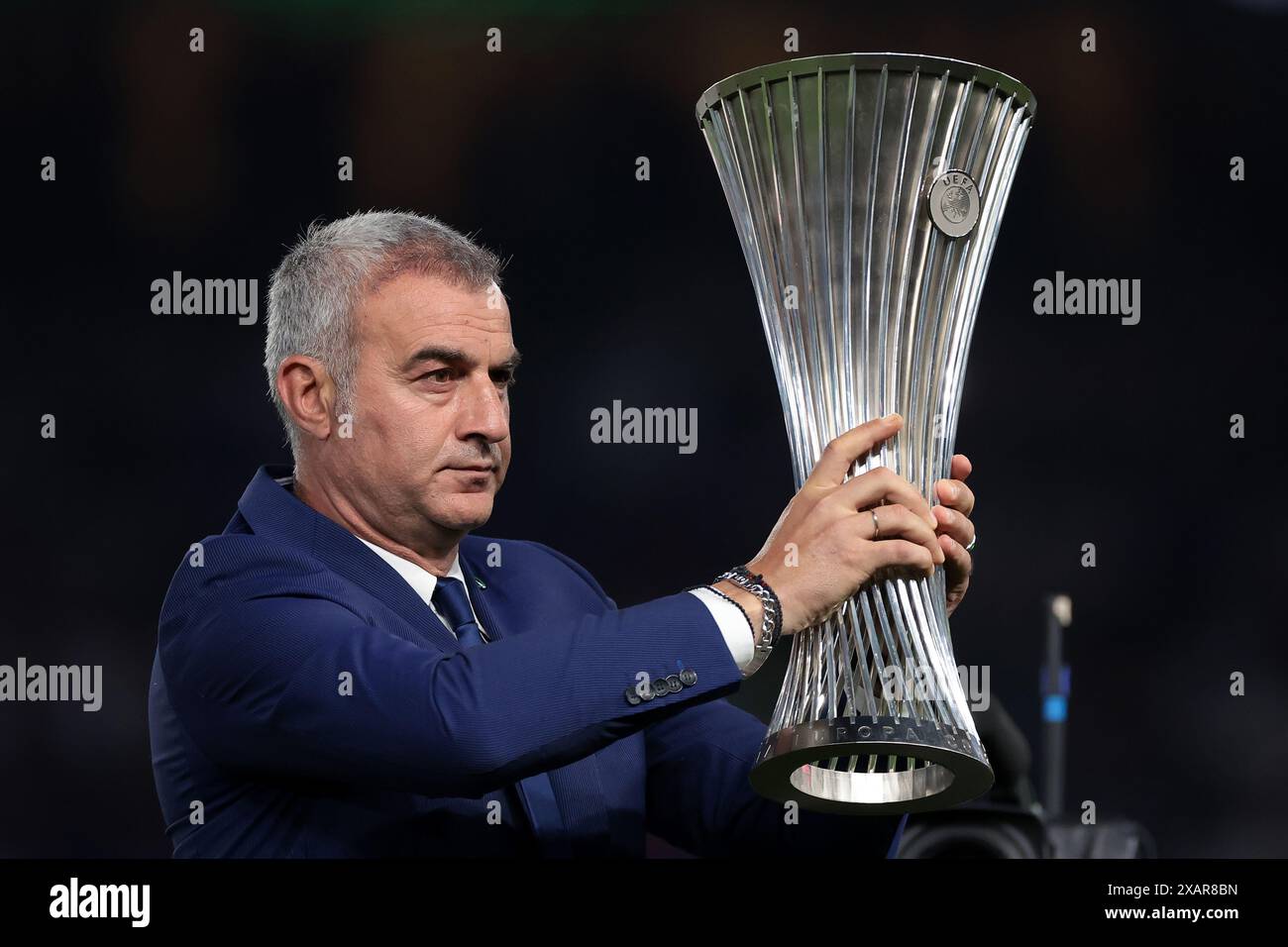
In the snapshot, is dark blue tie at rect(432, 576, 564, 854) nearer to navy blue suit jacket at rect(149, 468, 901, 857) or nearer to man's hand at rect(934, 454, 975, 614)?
navy blue suit jacket at rect(149, 468, 901, 857)

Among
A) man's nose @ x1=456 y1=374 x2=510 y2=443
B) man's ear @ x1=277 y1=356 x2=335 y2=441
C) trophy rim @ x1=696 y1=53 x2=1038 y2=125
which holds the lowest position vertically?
man's nose @ x1=456 y1=374 x2=510 y2=443

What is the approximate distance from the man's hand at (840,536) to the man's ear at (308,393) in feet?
2.16

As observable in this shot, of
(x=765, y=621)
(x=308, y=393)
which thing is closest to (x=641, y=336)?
(x=308, y=393)

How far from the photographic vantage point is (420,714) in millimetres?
1874

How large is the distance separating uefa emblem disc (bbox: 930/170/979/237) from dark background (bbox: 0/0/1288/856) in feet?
4.82

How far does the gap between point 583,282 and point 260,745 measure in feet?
5.95

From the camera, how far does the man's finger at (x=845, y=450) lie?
2.01m

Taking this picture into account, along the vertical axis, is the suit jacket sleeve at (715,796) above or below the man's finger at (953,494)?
below

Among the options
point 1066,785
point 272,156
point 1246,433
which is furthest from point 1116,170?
point 272,156

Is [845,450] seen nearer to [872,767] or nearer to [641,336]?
[872,767]

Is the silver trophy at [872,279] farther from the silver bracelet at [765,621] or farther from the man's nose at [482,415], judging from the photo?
the man's nose at [482,415]

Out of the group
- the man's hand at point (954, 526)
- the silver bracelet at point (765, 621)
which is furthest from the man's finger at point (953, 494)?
the silver bracelet at point (765, 621)

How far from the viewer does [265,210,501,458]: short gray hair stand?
2256 mm

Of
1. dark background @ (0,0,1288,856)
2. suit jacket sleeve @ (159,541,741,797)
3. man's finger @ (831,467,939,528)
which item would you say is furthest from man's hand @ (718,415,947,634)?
dark background @ (0,0,1288,856)
